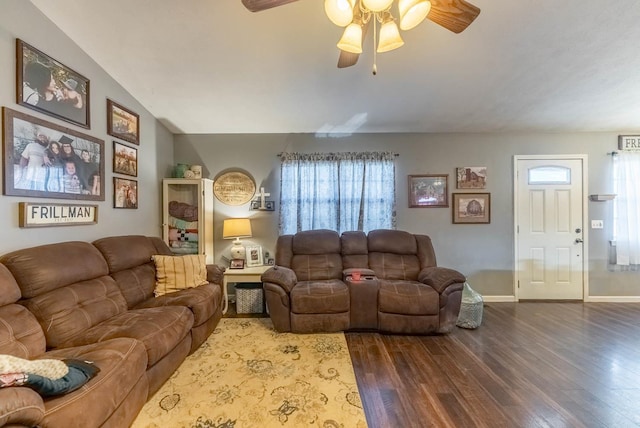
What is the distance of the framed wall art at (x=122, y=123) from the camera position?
2.74 m

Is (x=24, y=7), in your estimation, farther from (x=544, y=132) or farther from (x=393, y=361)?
(x=544, y=132)

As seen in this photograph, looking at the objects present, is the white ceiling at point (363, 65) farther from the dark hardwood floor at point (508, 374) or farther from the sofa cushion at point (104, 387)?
the dark hardwood floor at point (508, 374)

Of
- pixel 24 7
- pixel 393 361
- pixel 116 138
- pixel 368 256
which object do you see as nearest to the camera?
pixel 24 7

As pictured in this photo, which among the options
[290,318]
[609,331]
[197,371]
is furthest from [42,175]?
[609,331]

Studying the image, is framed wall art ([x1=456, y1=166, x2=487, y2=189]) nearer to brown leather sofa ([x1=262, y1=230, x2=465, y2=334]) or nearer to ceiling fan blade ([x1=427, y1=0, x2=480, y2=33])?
brown leather sofa ([x1=262, y1=230, x2=465, y2=334])

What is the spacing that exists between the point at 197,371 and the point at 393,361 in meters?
1.64

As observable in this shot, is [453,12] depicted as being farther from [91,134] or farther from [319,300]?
[91,134]

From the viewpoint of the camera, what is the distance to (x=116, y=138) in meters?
2.86

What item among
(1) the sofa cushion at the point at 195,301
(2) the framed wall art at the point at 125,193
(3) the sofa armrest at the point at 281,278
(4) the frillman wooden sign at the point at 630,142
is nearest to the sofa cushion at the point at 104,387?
(1) the sofa cushion at the point at 195,301

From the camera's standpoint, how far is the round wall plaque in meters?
4.02

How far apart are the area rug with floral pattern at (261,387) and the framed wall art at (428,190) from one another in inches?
90.1

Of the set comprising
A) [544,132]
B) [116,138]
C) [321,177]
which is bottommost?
[321,177]

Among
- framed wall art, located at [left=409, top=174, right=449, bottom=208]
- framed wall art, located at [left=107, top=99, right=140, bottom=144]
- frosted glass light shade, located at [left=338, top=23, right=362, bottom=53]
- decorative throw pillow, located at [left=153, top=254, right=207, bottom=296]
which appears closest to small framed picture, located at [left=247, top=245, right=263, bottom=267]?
decorative throw pillow, located at [left=153, top=254, right=207, bottom=296]

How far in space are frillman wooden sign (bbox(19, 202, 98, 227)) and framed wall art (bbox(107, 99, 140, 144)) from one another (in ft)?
2.72
